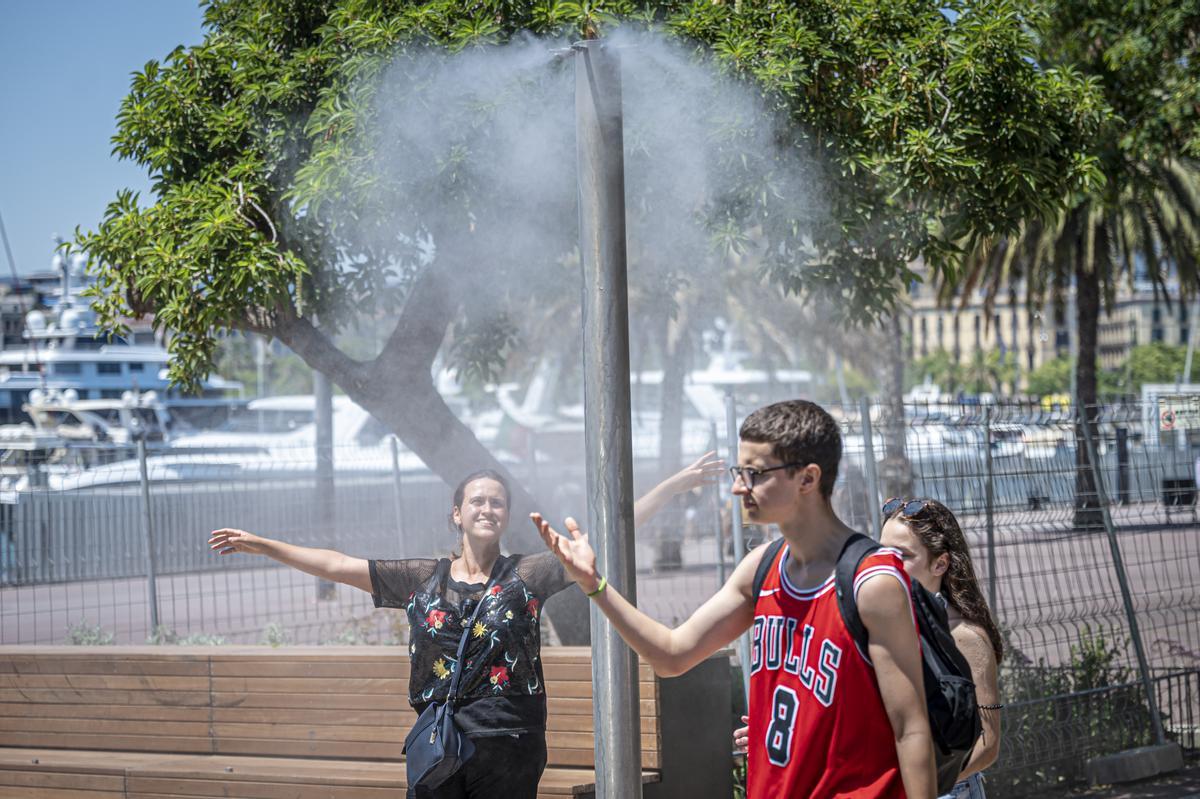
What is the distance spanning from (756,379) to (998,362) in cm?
6505

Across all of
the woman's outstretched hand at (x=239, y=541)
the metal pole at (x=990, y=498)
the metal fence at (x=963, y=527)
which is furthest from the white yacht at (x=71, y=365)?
the woman's outstretched hand at (x=239, y=541)

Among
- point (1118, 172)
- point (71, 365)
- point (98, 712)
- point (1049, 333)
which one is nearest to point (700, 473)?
point (98, 712)

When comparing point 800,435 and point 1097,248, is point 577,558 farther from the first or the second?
point 1097,248

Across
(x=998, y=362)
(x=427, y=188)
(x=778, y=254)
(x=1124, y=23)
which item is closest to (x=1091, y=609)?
(x=778, y=254)

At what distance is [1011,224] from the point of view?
649 centimetres

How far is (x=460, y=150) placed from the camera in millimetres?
5793

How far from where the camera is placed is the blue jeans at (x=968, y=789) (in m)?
3.18

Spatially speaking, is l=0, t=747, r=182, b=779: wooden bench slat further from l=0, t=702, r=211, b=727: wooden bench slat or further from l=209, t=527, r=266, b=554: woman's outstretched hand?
l=209, t=527, r=266, b=554: woman's outstretched hand

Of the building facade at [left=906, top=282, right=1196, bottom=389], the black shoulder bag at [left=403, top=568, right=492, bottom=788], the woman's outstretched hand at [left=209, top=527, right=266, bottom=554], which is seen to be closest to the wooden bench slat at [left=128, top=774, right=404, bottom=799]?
the black shoulder bag at [left=403, top=568, right=492, bottom=788]

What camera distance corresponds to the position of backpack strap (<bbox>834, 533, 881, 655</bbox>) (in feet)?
7.63

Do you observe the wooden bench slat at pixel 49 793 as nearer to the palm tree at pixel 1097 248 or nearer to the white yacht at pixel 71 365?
the palm tree at pixel 1097 248

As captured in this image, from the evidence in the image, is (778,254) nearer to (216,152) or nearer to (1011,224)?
(1011,224)

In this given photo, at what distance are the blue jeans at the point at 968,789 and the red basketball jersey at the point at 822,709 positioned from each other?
94 centimetres

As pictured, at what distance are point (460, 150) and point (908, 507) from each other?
10.6 feet
